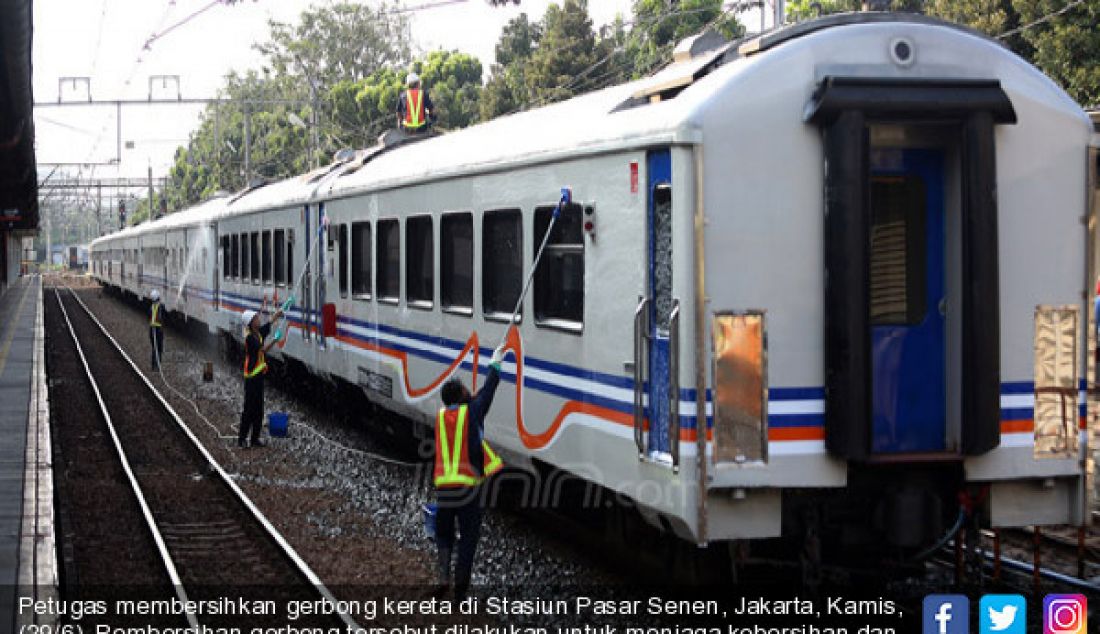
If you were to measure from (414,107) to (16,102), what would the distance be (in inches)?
212

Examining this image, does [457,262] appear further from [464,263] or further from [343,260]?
[343,260]

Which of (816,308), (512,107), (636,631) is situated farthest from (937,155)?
(512,107)

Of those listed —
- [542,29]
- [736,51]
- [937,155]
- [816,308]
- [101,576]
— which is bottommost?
[101,576]

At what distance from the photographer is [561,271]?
8773 mm

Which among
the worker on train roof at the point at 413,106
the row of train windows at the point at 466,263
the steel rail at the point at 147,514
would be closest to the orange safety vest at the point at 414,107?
the worker on train roof at the point at 413,106

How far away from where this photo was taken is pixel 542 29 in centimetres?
6122

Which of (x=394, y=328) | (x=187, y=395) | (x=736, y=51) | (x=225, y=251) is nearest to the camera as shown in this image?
(x=736, y=51)

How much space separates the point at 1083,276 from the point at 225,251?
18.3 metres


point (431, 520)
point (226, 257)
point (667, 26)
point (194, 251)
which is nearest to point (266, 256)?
point (226, 257)

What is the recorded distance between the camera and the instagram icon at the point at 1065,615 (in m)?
7.53

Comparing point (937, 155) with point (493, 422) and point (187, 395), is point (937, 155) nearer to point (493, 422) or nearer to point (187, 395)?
point (493, 422)

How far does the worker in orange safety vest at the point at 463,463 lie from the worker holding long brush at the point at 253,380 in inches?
288

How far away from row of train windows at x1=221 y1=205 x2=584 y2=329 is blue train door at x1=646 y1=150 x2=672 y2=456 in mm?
979

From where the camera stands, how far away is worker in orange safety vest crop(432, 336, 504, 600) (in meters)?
8.54
